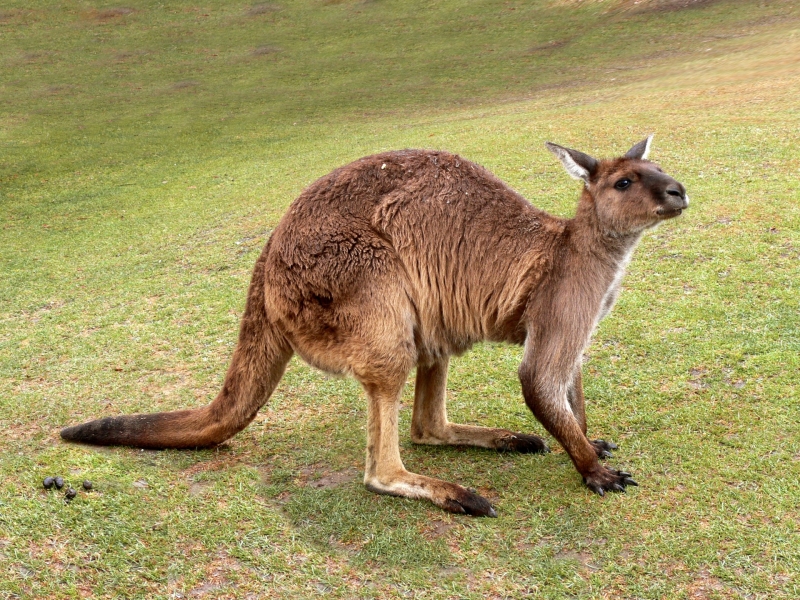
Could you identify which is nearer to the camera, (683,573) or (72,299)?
(683,573)

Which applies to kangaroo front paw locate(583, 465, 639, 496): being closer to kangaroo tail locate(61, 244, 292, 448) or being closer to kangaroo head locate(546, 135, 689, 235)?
kangaroo head locate(546, 135, 689, 235)

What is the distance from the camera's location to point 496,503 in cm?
380

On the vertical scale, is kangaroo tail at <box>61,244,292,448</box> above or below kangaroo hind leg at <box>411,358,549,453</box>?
above

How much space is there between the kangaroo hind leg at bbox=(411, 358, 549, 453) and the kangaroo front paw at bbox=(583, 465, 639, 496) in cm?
51

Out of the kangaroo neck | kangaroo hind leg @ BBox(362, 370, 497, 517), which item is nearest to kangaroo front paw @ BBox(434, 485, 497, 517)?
kangaroo hind leg @ BBox(362, 370, 497, 517)

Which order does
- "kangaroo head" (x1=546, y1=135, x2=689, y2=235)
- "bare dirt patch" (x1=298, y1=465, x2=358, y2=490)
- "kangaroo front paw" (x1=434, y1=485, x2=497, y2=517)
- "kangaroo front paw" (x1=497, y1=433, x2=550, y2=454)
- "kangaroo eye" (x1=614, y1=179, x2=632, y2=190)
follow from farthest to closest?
"kangaroo front paw" (x1=497, y1=433, x2=550, y2=454) < "bare dirt patch" (x1=298, y1=465, x2=358, y2=490) < "kangaroo eye" (x1=614, y1=179, x2=632, y2=190) < "kangaroo head" (x1=546, y1=135, x2=689, y2=235) < "kangaroo front paw" (x1=434, y1=485, x2=497, y2=517)

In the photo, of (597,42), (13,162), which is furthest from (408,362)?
(597,42)

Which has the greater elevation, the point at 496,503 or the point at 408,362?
the point at 408,362

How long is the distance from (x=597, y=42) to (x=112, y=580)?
2075 centimetres

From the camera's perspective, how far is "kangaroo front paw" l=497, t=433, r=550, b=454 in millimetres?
4258

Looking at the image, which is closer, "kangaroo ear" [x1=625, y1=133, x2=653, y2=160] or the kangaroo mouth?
the kangaroo mouth

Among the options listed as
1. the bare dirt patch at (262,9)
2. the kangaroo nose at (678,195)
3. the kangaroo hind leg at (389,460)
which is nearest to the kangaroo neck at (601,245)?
the kangaroo nose at (678,195)

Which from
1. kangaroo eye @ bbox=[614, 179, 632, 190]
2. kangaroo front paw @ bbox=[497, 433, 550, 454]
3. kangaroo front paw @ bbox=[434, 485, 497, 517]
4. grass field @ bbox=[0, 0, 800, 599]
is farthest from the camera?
kangaroo front paw @ bbox=[497, 433, 550, 454]

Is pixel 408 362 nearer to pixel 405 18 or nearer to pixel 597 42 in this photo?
pixel 597 42
